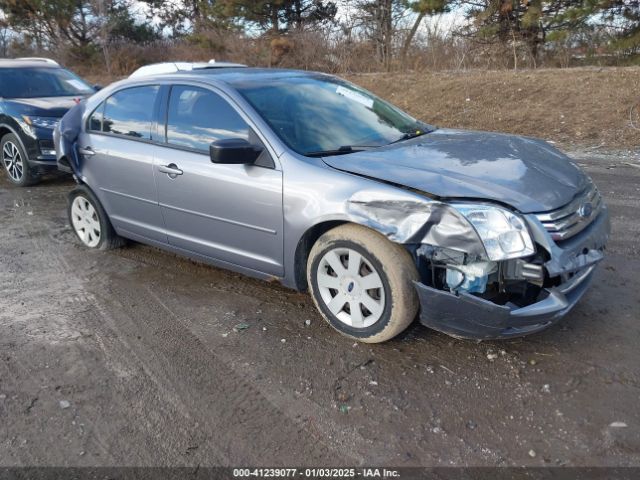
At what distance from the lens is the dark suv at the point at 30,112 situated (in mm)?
7875

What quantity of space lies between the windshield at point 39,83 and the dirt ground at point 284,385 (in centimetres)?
530

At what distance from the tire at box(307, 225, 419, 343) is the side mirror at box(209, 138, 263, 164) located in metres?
0.73

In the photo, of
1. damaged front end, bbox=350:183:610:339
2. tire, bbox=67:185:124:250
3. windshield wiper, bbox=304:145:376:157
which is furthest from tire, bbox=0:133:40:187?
damaged front end, bbox=350:183:610:339

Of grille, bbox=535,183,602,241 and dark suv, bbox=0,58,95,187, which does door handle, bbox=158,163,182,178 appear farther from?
dark suv, bbox=0,58,95,187

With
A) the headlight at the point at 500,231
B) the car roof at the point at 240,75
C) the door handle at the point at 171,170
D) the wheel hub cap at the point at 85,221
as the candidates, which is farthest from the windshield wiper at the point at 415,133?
the wheel hub cap at the point at 85,221

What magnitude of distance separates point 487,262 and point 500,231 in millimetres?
189

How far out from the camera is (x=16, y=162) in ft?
27.0

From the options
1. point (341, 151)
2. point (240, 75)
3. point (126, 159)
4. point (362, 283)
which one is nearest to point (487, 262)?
point (362, 283)

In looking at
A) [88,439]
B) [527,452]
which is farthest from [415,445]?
[88,439]

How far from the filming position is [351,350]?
3.46m

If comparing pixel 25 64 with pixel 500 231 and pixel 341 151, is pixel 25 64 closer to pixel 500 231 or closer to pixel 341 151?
pixel 341 151

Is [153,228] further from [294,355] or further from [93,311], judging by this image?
[294,355]

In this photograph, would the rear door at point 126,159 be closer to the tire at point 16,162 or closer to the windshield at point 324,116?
the windshield at point 324,116

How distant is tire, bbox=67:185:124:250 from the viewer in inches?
206
